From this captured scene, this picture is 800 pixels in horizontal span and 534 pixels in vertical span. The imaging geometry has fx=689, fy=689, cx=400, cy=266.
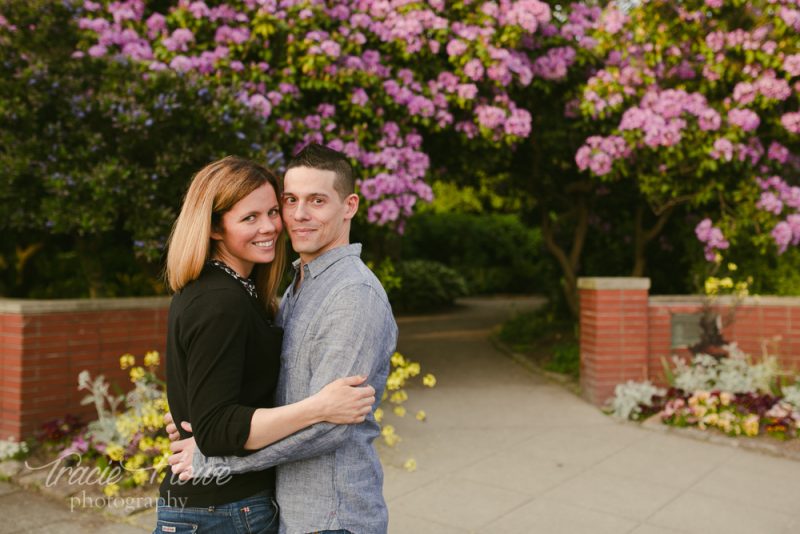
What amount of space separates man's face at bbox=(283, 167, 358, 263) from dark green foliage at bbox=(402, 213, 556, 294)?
1920cm

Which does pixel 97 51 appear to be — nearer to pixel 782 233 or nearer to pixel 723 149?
pixel 723 149

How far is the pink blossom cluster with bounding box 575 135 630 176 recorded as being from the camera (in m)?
7.25

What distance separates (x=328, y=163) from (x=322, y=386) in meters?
0.66

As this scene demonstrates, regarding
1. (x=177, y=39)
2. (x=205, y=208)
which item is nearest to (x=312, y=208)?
(x=205, y=208)

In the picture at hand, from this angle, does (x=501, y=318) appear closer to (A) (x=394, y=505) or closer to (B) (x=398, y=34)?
(B) (x=398, y=34)

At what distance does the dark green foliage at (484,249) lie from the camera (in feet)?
70.5

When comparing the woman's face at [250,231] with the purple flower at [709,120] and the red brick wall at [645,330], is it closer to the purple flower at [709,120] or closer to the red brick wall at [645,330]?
the red brick wall at [645,330]

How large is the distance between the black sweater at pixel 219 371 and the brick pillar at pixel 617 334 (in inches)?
217

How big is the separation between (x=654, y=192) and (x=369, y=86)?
342 cm

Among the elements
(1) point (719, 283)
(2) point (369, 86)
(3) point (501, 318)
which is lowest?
(3) point (501, 318)

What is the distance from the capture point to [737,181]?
24.8ft

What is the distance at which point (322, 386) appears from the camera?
6.02 ft

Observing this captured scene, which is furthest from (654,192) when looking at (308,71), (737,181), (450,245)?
(450,245)

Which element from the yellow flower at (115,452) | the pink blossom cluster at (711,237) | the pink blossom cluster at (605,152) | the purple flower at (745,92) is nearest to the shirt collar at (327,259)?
the yellow flower at (115,452)
